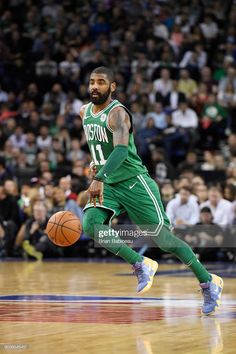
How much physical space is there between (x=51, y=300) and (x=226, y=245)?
7.04 m

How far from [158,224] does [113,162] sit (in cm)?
Answer: 70

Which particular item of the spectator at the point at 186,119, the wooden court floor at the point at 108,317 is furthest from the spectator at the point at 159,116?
the wooden court floor at the point at 108,317

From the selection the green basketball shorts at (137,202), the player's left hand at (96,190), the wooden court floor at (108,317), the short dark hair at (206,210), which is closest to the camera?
the wooden court floor at (108,317)

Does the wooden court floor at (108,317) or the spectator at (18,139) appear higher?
the spectator at (18,139)

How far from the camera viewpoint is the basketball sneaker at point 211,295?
25.7 ft

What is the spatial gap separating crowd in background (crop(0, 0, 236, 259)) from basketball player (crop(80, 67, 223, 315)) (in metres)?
7.52

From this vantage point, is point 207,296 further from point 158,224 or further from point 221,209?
point 221,209

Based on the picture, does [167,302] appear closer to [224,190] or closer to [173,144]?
[224,190]

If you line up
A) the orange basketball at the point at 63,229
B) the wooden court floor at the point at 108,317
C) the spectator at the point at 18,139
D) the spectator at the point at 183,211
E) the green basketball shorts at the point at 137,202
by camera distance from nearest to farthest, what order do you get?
the wooden court floor at the point at 108,317
the green basketball shorts at the point at 137,202
the orange basketball at the point at 63,229
the spectator at the point at 183,211
the spectator at the point at 18,139

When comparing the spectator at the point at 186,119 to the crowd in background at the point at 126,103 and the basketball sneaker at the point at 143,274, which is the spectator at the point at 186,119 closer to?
the crowd in background at the point at 126,103

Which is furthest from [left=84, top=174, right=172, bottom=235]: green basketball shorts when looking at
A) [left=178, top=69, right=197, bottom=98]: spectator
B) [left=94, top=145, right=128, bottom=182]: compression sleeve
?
[left=178, top=69, right=197, bottom=98]: spectator

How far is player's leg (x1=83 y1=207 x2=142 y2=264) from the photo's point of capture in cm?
789

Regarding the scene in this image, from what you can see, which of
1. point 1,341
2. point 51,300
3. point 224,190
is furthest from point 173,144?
point 1,341

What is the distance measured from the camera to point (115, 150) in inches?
311
